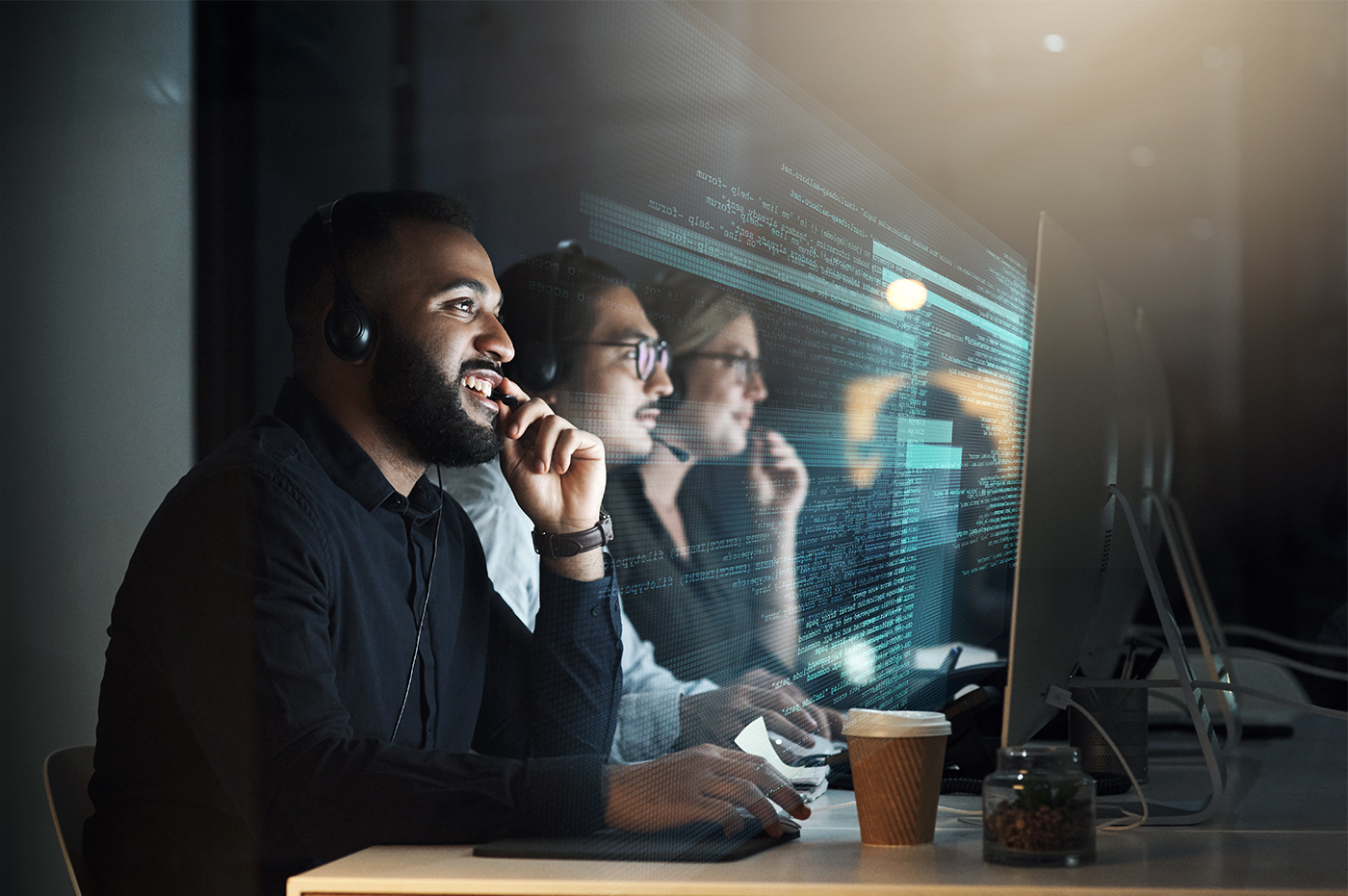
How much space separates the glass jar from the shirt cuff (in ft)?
0.92

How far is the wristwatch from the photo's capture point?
94cm

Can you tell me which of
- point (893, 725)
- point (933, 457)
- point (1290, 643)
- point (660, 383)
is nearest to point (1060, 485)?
point (933, 457)

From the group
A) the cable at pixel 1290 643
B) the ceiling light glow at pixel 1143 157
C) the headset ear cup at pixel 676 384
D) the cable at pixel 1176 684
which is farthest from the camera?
the ceiling light glow at pixel 1143 157

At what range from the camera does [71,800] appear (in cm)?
83

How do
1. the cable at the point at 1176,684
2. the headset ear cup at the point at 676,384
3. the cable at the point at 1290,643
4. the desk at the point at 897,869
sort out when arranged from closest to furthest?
the desk at the point at 897,869 < the headset ear cup at the point at 676,384 < the cable at the point at 1176,684 < the cable at the point at 1290,643

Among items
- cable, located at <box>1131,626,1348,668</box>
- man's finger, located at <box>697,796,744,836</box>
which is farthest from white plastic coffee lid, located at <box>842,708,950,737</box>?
cable, located at <box>1131,626,1348,668</box>

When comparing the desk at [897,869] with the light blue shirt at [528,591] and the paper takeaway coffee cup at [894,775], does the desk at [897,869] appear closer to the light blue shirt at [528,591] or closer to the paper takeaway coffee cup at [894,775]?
the paper takeaway coffee cup at [894,775]

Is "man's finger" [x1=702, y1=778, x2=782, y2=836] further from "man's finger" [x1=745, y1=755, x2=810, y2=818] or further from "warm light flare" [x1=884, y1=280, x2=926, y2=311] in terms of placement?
"warm light flare" [x1=884, y1=280, x2=926, y2=311]

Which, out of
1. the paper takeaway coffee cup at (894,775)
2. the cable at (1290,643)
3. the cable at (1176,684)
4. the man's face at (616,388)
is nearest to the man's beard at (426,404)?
the man's face at (616,388)

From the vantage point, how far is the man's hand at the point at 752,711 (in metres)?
0.78

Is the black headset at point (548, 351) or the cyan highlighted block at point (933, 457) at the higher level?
the black headset at point (548, 351)

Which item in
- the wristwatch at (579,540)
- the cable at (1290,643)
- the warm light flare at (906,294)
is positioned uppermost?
the warm light flare at (906,294)

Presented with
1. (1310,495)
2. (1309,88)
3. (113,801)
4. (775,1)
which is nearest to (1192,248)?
(1309,88)

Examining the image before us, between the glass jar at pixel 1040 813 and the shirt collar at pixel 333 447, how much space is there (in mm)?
580
